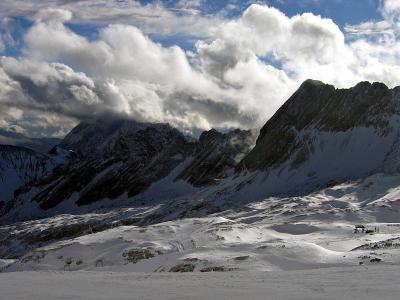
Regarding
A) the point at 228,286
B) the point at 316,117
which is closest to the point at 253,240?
the point at 228,286

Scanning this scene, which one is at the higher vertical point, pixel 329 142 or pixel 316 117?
pixel 316 117

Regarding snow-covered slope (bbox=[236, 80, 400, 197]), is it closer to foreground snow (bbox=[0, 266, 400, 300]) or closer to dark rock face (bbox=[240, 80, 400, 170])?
dark rock face (bbox=[240, 80, 400, 170])

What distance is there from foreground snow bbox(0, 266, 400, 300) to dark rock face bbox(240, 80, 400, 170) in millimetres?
123332

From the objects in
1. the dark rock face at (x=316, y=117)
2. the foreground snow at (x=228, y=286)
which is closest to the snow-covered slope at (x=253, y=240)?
the foreground snow at (x=228, y=286)

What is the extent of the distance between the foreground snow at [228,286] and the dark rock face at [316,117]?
12333 centimetres

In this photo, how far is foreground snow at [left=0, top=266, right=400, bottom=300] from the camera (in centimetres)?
2042

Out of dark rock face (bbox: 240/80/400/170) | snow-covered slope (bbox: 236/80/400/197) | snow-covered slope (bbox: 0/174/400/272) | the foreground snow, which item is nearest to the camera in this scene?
the foreground snow

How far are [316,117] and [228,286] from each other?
142573mm

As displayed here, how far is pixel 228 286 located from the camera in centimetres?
2331

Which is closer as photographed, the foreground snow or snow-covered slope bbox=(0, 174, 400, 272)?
the foreground snow

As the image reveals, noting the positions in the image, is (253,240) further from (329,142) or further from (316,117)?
(316,117)

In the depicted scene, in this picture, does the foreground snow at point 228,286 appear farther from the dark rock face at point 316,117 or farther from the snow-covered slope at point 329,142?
the dark rock face at point 316,117

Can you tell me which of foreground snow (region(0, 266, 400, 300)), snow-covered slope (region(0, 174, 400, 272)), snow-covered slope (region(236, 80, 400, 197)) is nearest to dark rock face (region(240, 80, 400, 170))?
snow-covered slope (region(236, 80, 400, 197))

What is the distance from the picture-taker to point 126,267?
3988cm
